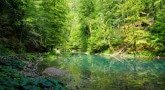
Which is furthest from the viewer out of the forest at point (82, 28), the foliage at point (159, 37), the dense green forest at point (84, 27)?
the foliage at point (159, 37)

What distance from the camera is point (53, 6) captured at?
31.3 m

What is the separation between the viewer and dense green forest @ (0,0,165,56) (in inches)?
980

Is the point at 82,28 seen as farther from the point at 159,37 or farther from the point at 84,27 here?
the point at 159,37

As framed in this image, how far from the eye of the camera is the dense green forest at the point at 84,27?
81.7ft

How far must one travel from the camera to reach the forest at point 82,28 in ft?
81.0

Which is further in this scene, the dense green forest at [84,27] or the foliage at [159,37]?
the foliage at [159,37]

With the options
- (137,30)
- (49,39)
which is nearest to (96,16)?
(137,30)

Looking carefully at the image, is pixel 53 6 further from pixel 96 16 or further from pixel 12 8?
pixel 96 16

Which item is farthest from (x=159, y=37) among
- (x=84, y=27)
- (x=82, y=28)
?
(x=82, y=28)

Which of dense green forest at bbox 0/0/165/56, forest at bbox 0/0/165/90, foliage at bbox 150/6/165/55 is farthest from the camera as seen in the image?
foliage at bbox 150/6/165/55

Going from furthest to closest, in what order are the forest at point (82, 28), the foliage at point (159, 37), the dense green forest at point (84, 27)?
the foliage at point (159, 37) < the dense green forest at point (84, 27) < the forest at point (82, 28)

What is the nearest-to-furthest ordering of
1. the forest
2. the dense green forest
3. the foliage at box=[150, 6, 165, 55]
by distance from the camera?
1. the forest
2. the dense green forest
3. the foliage at box=[150, 6, 165, 55]

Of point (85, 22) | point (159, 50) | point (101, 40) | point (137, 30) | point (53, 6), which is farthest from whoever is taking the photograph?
point (85, 22)

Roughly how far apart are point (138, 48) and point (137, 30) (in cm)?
317
